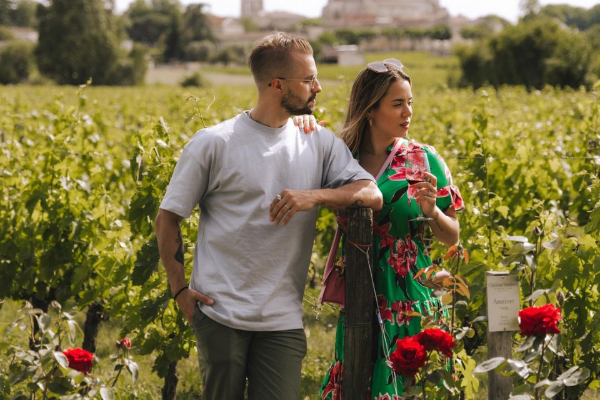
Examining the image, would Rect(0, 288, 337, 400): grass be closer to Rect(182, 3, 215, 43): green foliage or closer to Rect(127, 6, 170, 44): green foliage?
Rect(182, 3, 215, 43): green foliage

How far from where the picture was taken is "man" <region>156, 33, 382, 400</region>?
8.71 ft

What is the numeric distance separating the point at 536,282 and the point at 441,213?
0.77 metres

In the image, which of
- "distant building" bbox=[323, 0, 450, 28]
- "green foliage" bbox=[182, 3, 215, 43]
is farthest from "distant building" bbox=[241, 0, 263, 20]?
"green foliage" bbox=[182, 3, 215, 43]

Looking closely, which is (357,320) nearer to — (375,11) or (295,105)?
(295,105)

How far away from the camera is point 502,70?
47.5 meters

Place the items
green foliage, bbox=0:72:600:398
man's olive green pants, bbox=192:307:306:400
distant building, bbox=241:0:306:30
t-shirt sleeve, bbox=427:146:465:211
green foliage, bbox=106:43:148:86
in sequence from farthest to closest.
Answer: distant building, bbox=241:0:306:30 < green foliage, bbox=106:43:148:86 < green foliage, bbox=0:72:600:398 < t-shirt sleeve, bbox=427:146:465:211 < man's olive green pants, bbox=192:307:306:400

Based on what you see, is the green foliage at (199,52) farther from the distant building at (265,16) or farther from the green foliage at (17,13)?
the distant building at (265,16)

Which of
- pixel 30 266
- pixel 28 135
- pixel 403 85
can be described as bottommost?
pixel 30 266

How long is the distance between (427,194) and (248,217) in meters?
0.55

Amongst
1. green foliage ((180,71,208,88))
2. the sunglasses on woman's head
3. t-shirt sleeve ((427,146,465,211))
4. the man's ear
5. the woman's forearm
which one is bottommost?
green foliage ((180,71,208,88))

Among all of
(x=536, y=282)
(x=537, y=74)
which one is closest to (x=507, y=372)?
(x=536, y=282)

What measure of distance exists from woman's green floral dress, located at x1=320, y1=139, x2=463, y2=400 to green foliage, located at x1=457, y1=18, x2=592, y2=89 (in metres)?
41.0

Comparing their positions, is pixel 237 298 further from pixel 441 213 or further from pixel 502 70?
pixel 502 70

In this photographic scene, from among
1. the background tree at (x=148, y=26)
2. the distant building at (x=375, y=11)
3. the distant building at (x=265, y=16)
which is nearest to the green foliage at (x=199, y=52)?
the background tree at (x=148, y=26)
